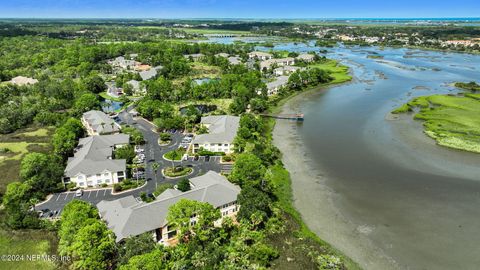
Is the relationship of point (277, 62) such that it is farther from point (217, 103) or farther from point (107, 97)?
point (107, 97)

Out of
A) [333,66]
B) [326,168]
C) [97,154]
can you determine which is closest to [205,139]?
[97,154]

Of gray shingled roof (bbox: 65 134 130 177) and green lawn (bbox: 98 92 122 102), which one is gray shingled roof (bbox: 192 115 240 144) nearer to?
gray shingled roof (bbox: 65 134 130 177)

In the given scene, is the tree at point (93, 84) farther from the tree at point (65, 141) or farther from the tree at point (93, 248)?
the tree at point (93, 248)

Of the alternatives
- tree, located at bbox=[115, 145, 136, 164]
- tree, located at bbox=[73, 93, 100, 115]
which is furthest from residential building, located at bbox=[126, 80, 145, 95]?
tree, located at bbox=[115, 145, 136, 164]

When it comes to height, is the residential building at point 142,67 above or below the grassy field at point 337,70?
below

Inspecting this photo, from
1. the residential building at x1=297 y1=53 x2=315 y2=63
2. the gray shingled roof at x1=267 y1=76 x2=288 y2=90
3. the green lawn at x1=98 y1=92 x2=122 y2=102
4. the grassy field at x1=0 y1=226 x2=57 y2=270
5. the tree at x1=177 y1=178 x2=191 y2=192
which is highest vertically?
the residential building at x1=297 y1=53 x2=315 y2=63

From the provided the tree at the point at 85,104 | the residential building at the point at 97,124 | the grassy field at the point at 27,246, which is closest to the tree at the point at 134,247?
the grassy field at the point at 27,246

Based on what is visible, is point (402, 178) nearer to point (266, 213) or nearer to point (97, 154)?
point (266, 213)
